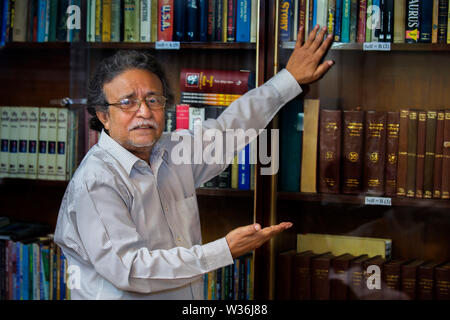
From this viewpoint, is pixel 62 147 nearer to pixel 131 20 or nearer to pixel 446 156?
pixel 131 20

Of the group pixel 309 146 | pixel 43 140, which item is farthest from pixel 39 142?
pixel 309 146

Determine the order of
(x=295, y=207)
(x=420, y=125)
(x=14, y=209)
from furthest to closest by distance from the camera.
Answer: (x=14, y=209) → (x=295, y=207) → (x=420, y=125)

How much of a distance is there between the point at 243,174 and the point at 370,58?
22.6 inches

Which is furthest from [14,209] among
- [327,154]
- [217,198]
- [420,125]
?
[420,125]

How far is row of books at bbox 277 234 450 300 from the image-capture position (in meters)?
1.72

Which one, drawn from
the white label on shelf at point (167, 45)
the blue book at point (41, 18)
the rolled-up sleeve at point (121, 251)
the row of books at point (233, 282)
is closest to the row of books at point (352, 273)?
the row of books at point (233, 282)

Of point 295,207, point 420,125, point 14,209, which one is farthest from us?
point 14,209

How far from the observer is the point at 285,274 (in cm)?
181

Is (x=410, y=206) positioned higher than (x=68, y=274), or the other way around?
(x=410, y=206)

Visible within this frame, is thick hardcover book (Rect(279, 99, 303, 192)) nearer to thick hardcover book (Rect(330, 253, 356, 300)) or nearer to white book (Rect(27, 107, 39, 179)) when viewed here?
thick hardcover book (Rect(330, 253, 356, 300))

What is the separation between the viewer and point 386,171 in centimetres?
171

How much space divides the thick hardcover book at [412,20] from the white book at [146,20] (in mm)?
851
